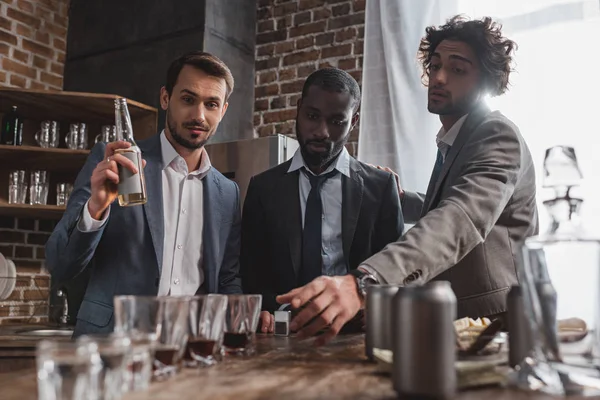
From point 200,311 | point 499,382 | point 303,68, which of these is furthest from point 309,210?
point 303,68

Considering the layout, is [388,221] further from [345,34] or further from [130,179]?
[345,34]

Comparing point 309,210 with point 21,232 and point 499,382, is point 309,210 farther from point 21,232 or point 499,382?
point 21,232

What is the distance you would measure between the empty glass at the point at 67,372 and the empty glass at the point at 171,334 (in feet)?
0.67

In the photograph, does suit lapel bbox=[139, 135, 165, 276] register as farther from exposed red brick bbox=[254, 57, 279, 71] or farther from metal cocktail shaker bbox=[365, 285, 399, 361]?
exposed red brick bbox=[254, 57, 279, 71]

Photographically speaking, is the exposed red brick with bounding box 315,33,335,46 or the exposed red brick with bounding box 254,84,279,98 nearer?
the exposed red brick with bounding box 315,33,335,46

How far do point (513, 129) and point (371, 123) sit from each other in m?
1.76

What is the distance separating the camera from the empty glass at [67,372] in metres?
0.60

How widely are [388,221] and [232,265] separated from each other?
0.53m

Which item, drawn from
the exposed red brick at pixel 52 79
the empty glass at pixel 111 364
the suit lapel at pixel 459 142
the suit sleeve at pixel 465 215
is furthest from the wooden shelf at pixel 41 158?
the empty glass at pixel 111 364

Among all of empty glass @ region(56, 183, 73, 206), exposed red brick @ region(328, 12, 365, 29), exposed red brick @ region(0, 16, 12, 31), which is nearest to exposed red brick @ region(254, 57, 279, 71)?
exposed red brick @ region(328, 12, 365, 29)

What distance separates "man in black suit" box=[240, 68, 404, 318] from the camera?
1891mm

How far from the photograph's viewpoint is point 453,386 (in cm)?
67

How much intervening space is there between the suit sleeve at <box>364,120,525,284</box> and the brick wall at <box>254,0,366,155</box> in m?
1.88

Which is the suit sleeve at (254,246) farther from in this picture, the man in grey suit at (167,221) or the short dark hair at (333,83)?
the short dark hair at (333,83)
